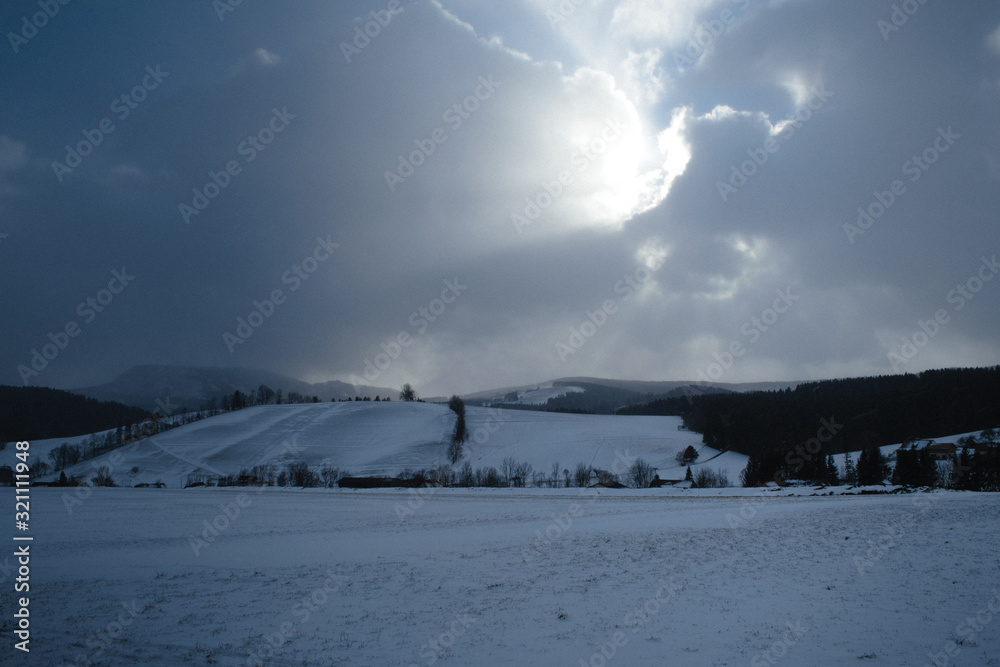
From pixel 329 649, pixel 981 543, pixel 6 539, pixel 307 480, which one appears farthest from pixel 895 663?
pixel 307 480

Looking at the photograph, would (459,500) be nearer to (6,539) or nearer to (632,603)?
(6,539)

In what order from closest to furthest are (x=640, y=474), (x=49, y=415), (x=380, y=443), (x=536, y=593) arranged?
(x=536, y=593) < (x=640, y=474) < (x=380, y=443) < (x=49, y=415)

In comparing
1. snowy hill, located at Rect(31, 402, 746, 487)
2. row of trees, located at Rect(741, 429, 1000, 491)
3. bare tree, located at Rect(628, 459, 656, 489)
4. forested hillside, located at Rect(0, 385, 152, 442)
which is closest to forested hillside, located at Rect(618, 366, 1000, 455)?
snowy hill, located at Rect(31, 402, 746, 487)

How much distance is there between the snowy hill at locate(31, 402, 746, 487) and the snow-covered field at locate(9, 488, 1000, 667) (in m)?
69.9

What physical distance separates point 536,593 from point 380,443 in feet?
332

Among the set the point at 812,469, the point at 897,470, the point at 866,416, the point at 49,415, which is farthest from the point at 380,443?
the point at 49,415

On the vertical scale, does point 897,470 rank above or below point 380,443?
below

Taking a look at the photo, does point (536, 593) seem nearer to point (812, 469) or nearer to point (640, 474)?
point (640, 474)

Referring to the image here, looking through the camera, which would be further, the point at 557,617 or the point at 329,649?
the point at 557,617

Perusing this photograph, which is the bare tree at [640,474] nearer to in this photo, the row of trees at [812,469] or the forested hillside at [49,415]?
the row of trees at [812,469]

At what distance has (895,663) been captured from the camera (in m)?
9.50

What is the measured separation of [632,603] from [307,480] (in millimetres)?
75147

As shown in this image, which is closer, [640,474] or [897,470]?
[897,470]

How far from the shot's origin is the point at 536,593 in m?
14.5
